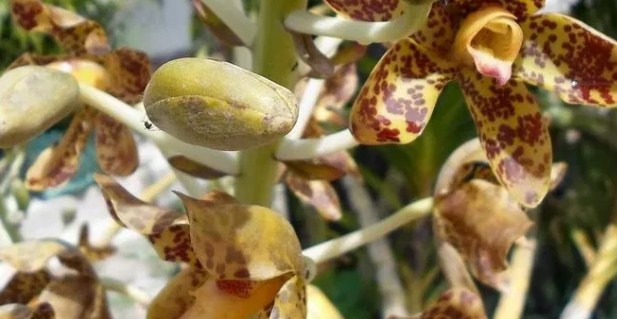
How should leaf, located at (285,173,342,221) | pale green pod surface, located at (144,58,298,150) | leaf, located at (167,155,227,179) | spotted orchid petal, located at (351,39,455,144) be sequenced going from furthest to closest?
leaf, located at (285,173,342,221) < leaf, located at (167,155,227,179) < spotted orchid petal, located at (351,39,455,144) < pale green pod surface, located at (144,58,298,150)

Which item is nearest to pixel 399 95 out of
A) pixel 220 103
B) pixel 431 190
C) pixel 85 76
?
pixel 220 103

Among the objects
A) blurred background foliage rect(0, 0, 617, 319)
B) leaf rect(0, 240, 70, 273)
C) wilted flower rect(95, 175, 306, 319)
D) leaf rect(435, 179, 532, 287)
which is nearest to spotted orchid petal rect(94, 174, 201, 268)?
wilted flower rect(95, 175, 306, 319)

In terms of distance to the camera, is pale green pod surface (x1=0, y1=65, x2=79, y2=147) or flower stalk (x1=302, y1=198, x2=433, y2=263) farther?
flower stalk (x1=302, y1=198, x2=433, y2=263)

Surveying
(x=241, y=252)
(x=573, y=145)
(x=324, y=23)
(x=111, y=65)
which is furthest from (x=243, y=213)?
(x=573, y=145)

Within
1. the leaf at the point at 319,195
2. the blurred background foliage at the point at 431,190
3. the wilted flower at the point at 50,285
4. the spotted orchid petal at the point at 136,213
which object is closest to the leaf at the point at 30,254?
the wilted flower at the point at 50,285

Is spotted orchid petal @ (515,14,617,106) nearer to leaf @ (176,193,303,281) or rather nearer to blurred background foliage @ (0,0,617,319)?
leaf @ (176,193,303,281)

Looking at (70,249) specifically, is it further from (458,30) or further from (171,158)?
(458,30)
